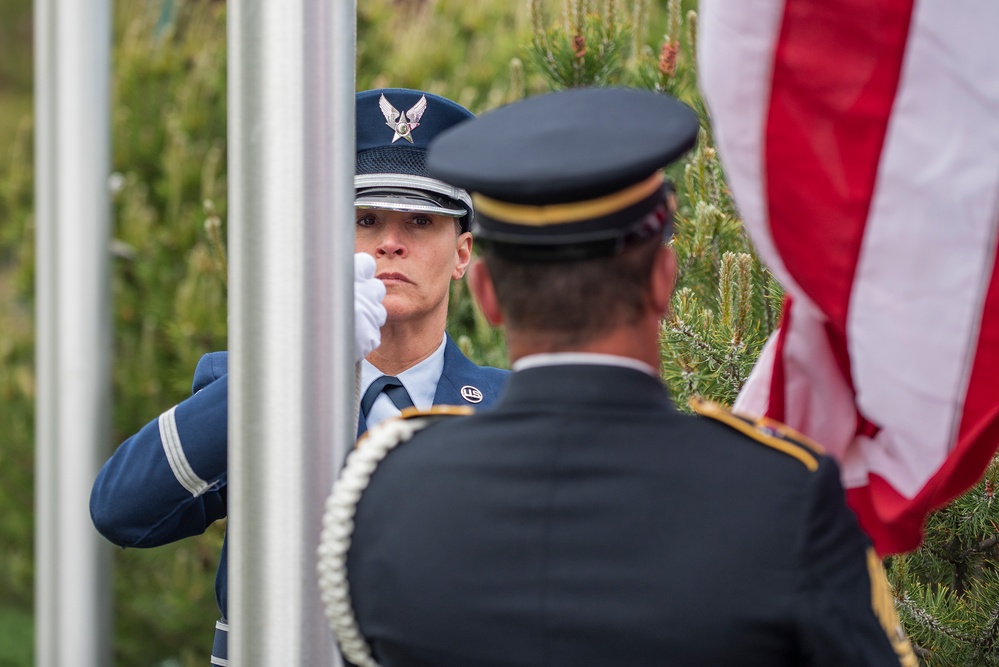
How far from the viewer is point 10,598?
7.14m

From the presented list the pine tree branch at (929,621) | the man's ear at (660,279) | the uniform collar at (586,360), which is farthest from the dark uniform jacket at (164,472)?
the pine tree branch at (929,621)

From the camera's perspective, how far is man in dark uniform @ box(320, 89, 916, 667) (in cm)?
130

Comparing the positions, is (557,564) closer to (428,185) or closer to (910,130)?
(910,130)

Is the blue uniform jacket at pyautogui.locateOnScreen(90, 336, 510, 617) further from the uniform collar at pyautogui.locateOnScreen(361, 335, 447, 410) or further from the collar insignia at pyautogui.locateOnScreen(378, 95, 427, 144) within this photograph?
the collar insignia at pyautogui.locateOnScreen(378, 95, 427, 144)

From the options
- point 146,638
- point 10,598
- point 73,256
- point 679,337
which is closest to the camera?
point 679,337

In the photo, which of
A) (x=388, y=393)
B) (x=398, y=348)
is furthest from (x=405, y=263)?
(x=388, y=393)

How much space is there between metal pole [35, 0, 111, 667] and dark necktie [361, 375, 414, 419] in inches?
55.6

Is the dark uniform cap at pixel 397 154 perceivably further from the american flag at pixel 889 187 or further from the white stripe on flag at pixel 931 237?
the white stripe on flag at pixel 931 237

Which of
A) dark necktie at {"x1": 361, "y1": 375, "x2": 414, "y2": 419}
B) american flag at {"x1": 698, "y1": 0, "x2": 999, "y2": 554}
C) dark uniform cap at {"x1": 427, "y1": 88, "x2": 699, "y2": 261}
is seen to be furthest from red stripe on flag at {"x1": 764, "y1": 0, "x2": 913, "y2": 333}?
dark necktie at {"x1": 361, "y1": 375, "x2": 414, "y2": 419}

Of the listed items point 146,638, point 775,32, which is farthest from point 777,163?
point 146,638

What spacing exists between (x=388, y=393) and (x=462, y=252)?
1.51ft

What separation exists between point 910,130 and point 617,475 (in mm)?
536

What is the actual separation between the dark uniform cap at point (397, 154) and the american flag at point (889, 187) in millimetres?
997

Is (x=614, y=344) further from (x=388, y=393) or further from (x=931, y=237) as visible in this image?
(x=388, y=393)
